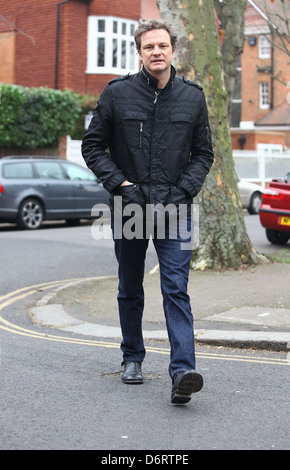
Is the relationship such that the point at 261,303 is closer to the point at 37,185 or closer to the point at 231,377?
the point at 231,377

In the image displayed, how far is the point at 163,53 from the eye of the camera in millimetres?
4613

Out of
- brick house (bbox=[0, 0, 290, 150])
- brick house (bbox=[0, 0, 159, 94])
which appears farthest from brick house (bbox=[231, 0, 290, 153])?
brick house (bbox=[0, 0, 159, 94])

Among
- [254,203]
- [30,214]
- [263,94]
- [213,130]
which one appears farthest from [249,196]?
[263,94]

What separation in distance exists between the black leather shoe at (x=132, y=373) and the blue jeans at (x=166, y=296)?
4 cm

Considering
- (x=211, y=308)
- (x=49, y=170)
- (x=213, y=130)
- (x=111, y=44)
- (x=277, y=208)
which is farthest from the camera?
(x=111, y=44)

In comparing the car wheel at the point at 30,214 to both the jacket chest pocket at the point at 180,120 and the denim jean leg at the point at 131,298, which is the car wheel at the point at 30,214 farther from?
the jacket chest pocket at the point at 180,120

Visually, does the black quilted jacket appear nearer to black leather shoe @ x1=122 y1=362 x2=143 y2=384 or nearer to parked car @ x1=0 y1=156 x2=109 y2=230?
black leather shoe @ x1=122 y1=362 x2=143 y2=384

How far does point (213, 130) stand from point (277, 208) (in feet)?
13.0

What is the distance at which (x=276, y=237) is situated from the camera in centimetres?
1447

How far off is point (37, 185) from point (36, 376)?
13.3 metres

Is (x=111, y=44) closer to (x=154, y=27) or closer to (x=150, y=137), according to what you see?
(x=154, y=27)

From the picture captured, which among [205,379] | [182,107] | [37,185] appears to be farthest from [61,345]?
[37,185]

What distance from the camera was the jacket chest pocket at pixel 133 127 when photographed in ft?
15.3

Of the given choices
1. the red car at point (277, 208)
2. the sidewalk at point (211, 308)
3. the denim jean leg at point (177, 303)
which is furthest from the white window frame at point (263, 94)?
the denim jean leg at point (177, 303)
